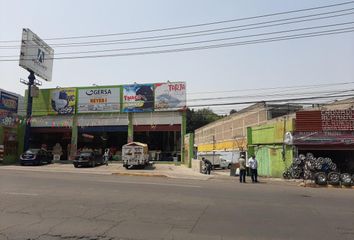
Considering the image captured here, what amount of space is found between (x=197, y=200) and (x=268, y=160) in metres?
18.2

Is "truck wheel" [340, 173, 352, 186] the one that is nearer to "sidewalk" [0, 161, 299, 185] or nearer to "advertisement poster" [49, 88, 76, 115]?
"sidewalk" [0, 161, 299, 185]

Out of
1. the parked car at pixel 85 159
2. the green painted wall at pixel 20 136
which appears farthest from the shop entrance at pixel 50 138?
the parked car at pixel 85 159

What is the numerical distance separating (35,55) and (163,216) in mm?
45272

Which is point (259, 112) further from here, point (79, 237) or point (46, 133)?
point (79, 237)

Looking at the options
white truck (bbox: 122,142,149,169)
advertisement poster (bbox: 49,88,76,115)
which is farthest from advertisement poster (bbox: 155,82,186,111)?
advertisement poster (bbox: 49,88,76,115)

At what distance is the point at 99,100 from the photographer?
1961 inches

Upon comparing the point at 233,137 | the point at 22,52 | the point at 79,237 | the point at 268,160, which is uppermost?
the point at 22,52

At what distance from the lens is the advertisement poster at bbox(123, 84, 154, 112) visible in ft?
160

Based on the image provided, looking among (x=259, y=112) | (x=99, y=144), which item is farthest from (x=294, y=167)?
(x=99, y=144)

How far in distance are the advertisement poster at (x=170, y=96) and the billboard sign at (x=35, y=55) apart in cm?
1573

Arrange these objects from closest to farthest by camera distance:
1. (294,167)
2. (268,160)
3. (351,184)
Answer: (351,184) → (294,167) → (268,160)

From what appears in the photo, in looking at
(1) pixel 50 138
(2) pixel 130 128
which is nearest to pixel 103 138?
(2) pixel 130 128

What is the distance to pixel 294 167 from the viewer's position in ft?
89.4

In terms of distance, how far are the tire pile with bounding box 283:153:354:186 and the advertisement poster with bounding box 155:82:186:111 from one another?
2217 centimetres
